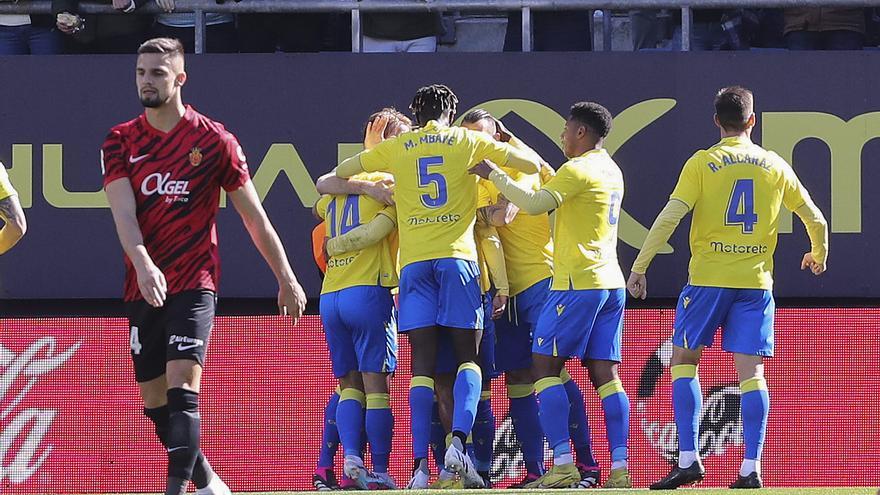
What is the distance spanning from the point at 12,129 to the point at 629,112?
14.2ft

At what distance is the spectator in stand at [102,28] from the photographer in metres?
10.7

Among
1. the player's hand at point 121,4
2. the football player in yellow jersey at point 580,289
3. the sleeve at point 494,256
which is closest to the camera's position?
the football player in yellow jersey at point 580,289

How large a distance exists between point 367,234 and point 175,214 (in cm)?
244

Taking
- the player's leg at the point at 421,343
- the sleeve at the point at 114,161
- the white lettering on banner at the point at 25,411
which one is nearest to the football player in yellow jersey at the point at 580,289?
the player's leg at the point at 421,343

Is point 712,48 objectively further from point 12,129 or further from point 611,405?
point 12,129

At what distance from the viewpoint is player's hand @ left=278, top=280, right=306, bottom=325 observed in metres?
6.59

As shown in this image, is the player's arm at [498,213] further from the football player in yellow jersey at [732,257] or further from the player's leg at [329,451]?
the player's leg at [329,451]

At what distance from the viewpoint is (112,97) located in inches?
429

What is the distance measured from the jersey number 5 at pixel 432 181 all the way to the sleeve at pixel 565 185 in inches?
22.0

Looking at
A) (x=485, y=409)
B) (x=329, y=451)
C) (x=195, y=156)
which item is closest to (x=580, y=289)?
(x=485, y=409)

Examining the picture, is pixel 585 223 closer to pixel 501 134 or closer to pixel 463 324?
pixel 463 324

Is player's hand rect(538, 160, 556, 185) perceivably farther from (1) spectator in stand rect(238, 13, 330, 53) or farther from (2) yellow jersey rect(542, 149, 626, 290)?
(1) spectator in stand rect(238, 13, 330, 53)

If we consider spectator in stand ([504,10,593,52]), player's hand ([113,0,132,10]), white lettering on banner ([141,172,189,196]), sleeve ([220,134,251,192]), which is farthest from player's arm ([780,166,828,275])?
player's hand ([113,0,132,10])

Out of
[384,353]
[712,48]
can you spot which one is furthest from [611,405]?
[712,48]
